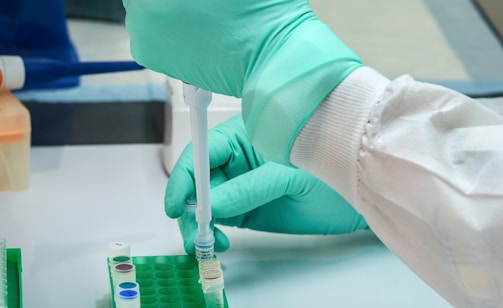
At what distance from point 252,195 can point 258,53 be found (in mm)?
285

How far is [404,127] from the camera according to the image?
1.86 ft

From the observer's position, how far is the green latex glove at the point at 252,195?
0.87m

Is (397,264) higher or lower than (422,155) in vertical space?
lower

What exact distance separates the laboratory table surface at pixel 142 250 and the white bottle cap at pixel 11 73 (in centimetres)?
12

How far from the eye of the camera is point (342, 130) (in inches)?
22.6

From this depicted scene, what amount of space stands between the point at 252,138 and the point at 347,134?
0.08m

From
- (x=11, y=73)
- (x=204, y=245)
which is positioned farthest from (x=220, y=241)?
(x=11, y=73)

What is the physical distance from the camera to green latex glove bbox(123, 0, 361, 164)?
1.91 ft

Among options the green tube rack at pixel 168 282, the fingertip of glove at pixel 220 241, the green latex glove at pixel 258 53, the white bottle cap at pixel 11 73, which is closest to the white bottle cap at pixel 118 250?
the green tube rack at pixel 168 282

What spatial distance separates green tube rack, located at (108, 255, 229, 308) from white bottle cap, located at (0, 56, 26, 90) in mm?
408

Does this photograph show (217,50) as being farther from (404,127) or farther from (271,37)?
(404,127)

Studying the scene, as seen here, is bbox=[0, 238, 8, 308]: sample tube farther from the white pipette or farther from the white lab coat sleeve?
the white lab coat sleeve

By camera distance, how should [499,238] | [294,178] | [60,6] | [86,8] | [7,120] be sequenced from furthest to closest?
1. [86,8]
2. [60,6]
3. [7,120]
4. [294,178]
5. [499,238]

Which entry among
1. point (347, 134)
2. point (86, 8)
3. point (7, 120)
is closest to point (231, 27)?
point (347, 134)
